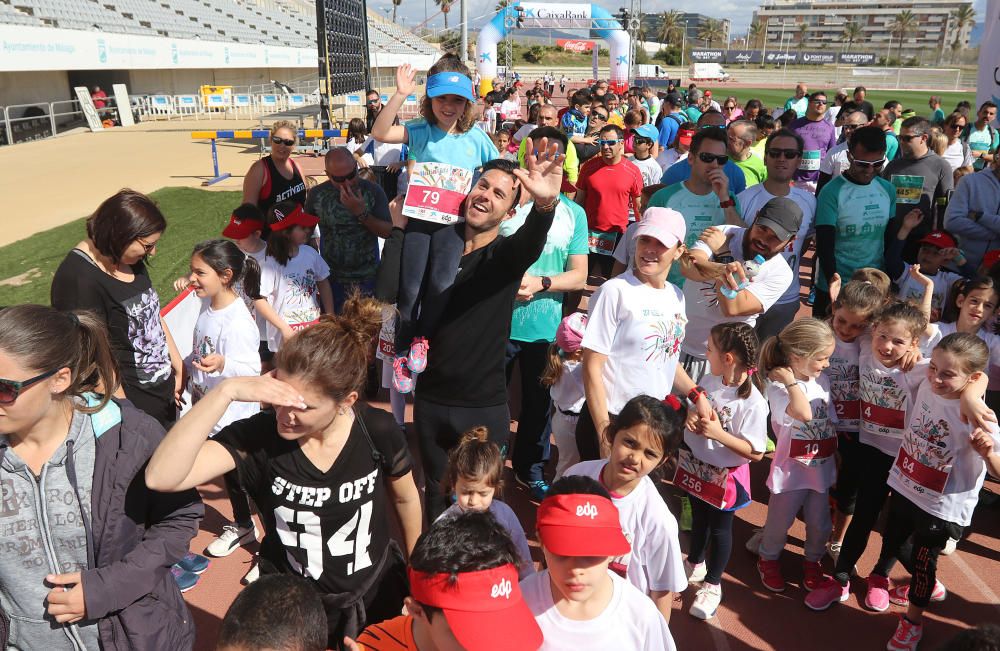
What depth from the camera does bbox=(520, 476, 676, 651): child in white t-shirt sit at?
1.89 metres

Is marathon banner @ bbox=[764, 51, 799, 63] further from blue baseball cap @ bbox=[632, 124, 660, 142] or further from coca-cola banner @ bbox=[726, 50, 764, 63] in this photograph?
blue baseball cap @ bbox=[632, 124, 660, 142]

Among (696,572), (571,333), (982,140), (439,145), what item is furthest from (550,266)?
(982,140)

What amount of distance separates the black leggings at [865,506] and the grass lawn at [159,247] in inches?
284

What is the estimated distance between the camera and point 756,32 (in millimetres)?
140375

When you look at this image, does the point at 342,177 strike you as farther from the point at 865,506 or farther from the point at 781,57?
the point at 781,57

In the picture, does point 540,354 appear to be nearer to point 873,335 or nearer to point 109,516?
point 873,335

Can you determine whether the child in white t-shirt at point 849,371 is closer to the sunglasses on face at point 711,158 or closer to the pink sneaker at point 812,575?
the pink sneaker at point 812,575

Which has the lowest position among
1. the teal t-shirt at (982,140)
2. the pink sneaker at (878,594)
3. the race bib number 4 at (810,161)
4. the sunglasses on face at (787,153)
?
the pink sneaker at (878,594)

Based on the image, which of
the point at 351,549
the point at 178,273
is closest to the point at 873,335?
Answer: the point at 351,549

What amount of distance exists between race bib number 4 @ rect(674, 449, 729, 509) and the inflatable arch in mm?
20546

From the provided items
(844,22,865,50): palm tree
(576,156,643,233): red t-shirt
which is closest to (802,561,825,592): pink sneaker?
(576,156,643,233): red t-shirt

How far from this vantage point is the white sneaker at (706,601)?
3471 mm

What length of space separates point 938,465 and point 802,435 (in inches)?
23.6

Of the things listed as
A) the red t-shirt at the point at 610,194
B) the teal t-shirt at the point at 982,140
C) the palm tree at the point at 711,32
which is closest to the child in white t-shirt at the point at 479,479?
the red t-shirt at the point at 610,194
